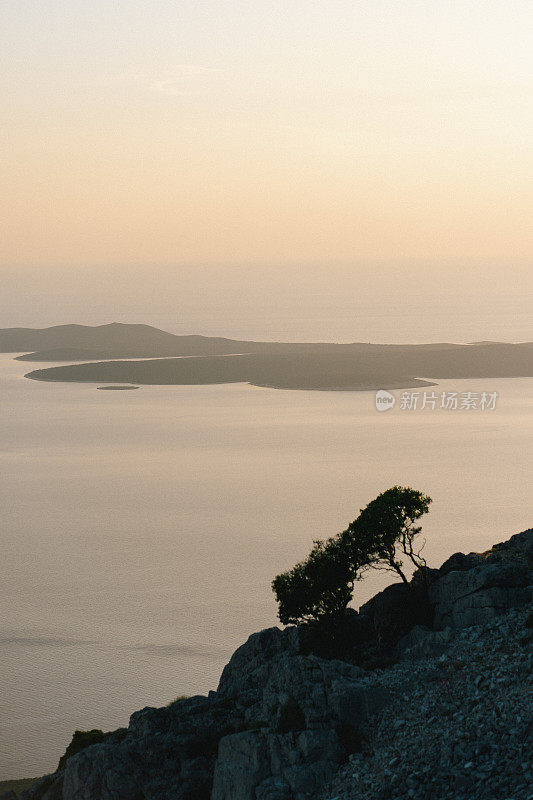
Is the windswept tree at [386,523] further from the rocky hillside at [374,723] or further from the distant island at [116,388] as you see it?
the distant island at [116,388]

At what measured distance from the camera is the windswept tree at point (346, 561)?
29938mm

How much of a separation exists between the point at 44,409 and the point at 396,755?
413 feet

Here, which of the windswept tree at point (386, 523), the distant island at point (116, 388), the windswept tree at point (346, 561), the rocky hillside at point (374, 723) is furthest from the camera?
the distant island at point (116, 388)

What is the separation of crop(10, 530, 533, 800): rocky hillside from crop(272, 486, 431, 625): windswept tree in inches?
52.3

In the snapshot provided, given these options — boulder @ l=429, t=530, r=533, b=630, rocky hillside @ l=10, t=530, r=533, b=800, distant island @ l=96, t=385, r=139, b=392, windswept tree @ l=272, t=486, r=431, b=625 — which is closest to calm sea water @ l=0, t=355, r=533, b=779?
rocky hillside @ l=10, t=530, r=533, b=800

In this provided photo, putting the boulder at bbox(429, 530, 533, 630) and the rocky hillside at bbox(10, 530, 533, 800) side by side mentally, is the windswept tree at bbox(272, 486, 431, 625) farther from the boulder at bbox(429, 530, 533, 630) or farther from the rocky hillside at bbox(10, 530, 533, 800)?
the boulder at bbox(429, 530, 533, 630)

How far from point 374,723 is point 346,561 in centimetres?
835

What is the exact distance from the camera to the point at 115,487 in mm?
81938

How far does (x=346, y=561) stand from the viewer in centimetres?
3031

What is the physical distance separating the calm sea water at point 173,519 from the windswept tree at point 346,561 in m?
9.10

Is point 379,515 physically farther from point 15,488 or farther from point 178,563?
point 15,488

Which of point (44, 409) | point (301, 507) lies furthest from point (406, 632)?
point (44, 409)

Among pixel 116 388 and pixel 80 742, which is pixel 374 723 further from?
pixel 116 388

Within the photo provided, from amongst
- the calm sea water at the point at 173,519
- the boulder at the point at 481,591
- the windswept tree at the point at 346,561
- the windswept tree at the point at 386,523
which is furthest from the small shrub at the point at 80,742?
the boulder at the point at 481,591
